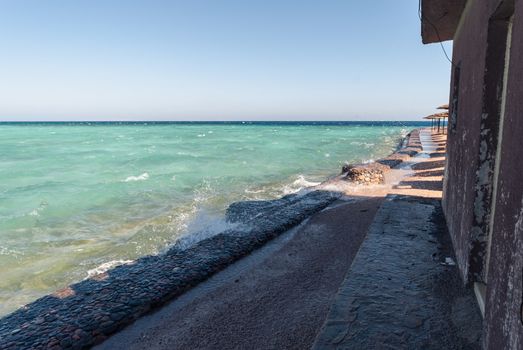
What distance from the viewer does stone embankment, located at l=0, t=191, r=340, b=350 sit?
4.80m

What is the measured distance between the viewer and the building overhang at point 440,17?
5.04 m

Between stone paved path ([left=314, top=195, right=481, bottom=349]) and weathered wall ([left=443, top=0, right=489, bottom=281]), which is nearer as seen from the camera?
→ stone paved path ([left=314, top=195, right=481, bottom=349])

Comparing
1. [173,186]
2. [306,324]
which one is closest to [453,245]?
[306,324]

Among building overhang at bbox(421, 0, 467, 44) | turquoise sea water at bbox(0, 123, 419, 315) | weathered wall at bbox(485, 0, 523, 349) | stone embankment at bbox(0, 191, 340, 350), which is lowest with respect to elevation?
turquoise sea water at bbox(0, 123, 419, 315)

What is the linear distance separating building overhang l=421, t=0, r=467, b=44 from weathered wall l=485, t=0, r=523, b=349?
2.93 m

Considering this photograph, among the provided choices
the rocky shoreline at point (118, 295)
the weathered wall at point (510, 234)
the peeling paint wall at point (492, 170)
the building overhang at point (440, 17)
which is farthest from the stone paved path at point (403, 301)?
the building overhang at point (440, 17)

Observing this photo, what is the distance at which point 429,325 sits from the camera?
3326 mm

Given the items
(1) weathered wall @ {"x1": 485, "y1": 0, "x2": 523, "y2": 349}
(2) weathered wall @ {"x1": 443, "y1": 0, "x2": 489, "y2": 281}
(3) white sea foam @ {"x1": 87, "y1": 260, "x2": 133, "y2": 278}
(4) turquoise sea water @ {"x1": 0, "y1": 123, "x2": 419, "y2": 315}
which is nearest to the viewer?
(1) weathered wall @ {"x1": 485, "y1": 0, "x2": 523, "y2": 349}

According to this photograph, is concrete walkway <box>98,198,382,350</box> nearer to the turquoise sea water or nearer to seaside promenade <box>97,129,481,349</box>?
seaside promenade <box>97,129,481,349</box>

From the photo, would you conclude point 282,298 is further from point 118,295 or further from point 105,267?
point 105,267

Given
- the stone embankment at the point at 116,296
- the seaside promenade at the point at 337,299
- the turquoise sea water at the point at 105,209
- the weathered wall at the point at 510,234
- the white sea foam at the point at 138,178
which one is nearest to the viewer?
the weathered wall at the point at 510,234

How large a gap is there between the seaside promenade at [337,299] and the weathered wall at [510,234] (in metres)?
0.77

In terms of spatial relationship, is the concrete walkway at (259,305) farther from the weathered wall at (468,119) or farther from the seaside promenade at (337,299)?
the weathered wall at (468,119)

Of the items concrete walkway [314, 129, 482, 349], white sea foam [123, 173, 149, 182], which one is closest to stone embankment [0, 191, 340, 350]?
concrete walkway [314, 129, 482, 349]
